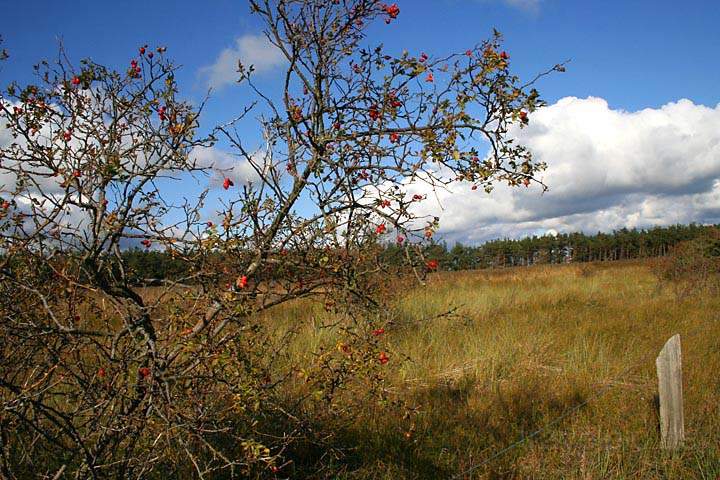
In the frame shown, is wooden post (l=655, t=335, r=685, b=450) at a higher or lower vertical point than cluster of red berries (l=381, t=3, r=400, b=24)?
lower

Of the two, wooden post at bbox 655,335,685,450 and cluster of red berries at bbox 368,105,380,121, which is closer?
cluster of red berries at bbox 368,105,380,121

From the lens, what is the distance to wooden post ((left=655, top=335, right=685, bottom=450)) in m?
4.18

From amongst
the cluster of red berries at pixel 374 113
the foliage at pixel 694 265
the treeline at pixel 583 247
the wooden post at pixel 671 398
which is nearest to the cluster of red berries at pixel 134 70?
the cluster of red berries at pixel 374 113

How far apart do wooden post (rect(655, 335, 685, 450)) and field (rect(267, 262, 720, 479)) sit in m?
0.12

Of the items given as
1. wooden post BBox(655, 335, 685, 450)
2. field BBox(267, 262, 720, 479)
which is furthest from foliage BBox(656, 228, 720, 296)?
wooden post BBox(655, 335, 685, 450)

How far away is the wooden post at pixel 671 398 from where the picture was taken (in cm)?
418

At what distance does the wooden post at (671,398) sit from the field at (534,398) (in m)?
0.12

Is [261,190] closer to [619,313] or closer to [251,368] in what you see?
[251,368]

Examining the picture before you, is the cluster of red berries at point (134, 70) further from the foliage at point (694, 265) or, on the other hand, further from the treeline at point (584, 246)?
the treeline at point (584, 246)

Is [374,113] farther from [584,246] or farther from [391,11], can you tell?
[584,246]

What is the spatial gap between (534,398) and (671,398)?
1.52 metres

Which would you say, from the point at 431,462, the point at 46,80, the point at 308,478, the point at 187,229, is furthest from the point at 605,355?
the point at 46,80

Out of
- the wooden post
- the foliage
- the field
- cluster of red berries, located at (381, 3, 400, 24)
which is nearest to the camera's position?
cluster of red berries, located at (381, 3, 400, 24)

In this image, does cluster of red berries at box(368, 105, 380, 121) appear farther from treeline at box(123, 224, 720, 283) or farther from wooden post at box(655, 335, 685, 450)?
treeline at box(123, 224, 720, 283)
